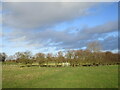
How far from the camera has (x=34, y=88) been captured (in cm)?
1550

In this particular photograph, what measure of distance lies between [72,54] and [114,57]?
966 inches

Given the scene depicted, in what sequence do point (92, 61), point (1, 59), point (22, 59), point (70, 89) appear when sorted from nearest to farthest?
1. point (70, 89)
2. point (92, 61)
3. point (22, 59)
4. point (1, 59)

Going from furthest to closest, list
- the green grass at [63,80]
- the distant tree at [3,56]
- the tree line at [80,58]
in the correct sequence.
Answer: the distant tree at [3,56], the tree line at [80,58], the green grass at [63,80]

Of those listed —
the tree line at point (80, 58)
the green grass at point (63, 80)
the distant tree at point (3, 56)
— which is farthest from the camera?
the distant tree at point (3, 56)

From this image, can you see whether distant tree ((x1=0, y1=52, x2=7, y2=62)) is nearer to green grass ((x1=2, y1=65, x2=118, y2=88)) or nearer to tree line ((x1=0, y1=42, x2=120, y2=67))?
tree line ((x1=0, y1=42, x2=120, y2=67))

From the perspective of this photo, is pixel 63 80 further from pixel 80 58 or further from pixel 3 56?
pixel 3 56

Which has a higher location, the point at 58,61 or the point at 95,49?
the point at 95,49

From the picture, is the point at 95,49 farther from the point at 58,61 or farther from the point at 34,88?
the point at 34,88

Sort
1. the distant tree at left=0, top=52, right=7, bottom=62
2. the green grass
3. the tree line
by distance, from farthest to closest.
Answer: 1. the distant tree at left=0, top=52, right=7, bottom=62
2. the tree line
3. the green grass

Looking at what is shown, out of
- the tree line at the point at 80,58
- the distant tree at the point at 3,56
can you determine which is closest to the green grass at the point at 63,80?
the tree line at the point at 80,58

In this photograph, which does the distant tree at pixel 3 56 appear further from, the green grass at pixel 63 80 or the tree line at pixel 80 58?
the green grass at pixel 63 80

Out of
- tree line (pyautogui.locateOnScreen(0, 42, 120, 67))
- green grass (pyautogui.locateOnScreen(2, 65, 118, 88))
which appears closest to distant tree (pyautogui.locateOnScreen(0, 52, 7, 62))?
tree line (pyautogui.locateOnScreen(0, 42, 120, 67))

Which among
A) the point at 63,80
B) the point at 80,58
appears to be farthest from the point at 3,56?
the point at 63,80

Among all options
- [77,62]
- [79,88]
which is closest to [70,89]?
[79,88]
